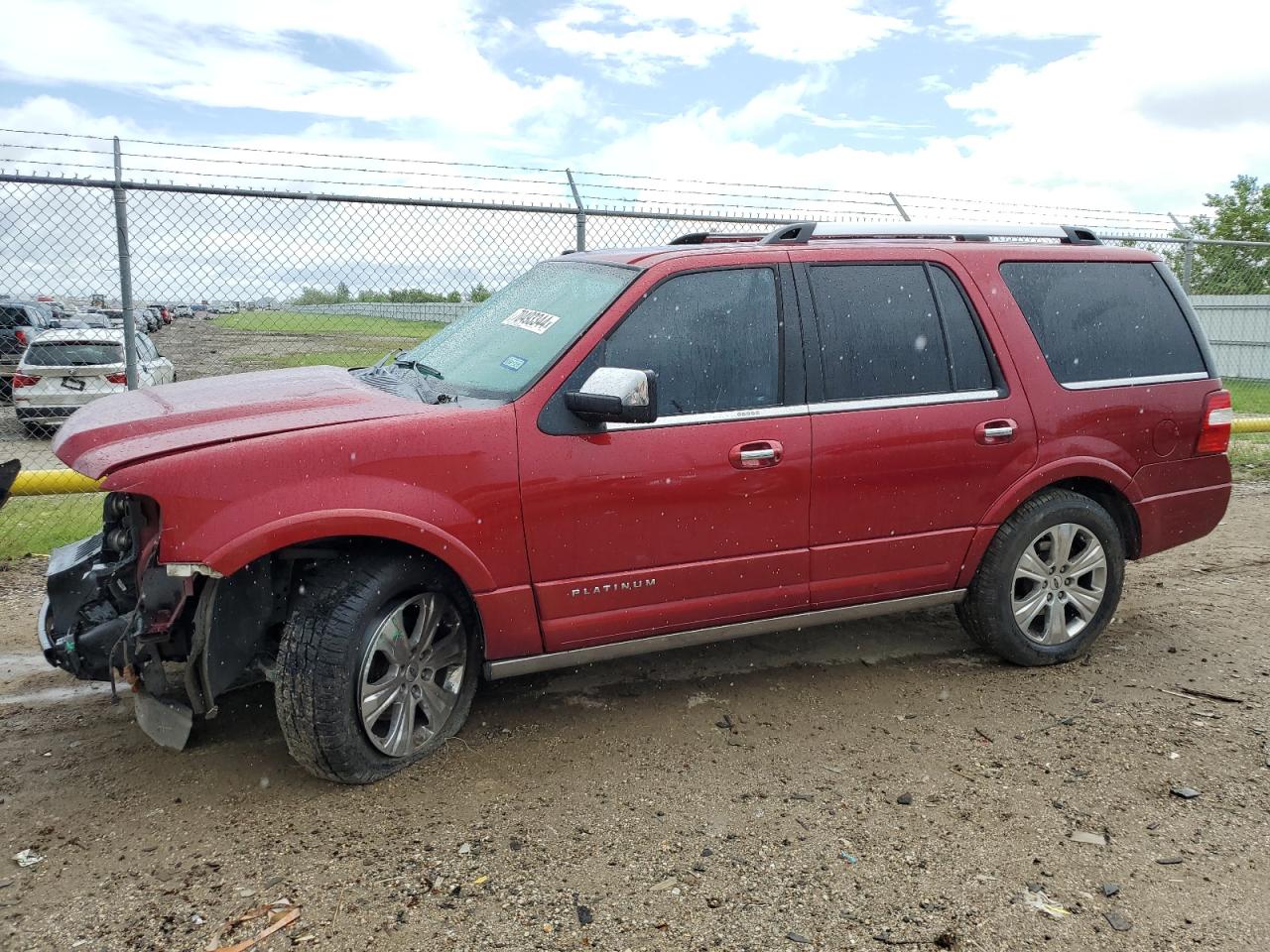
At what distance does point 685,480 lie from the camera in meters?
4.05

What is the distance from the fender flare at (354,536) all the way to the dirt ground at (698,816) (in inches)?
30.2

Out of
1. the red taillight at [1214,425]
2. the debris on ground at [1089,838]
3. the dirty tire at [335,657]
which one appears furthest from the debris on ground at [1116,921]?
the red taillight at [1214,425]

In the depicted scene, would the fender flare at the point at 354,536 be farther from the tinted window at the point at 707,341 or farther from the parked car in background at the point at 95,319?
the parked car in background at the point at 95,319

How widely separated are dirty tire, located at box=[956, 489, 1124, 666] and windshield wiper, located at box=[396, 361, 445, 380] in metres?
2.54

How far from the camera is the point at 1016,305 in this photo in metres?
4.90

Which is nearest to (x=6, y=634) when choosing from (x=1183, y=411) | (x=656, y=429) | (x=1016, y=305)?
(x=656, y=429)

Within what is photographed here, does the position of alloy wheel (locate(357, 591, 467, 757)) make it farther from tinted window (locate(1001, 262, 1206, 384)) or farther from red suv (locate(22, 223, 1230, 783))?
tinted window (locate(1001, 262, 1206, 384))

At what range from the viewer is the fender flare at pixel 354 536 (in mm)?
3438

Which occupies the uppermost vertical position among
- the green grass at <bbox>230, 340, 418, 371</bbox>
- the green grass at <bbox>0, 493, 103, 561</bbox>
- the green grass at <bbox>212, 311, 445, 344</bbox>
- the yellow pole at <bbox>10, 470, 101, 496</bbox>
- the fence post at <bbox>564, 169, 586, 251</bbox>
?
the fence post at <bbox>564, 169, 586, 251</bbox>

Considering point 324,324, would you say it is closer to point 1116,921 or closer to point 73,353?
point 73,353

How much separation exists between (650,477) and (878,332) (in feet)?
4.18

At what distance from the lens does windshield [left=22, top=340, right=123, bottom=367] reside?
9.66 meters

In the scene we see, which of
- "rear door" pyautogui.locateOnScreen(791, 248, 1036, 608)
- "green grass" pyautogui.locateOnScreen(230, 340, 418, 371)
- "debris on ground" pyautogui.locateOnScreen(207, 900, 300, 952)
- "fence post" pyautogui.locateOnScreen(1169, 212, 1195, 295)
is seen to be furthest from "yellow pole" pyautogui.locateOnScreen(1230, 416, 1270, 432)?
"debris on ground" pyautogui.locateOnScreen(207, 900, 300, 952)

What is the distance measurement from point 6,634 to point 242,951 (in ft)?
10.8
